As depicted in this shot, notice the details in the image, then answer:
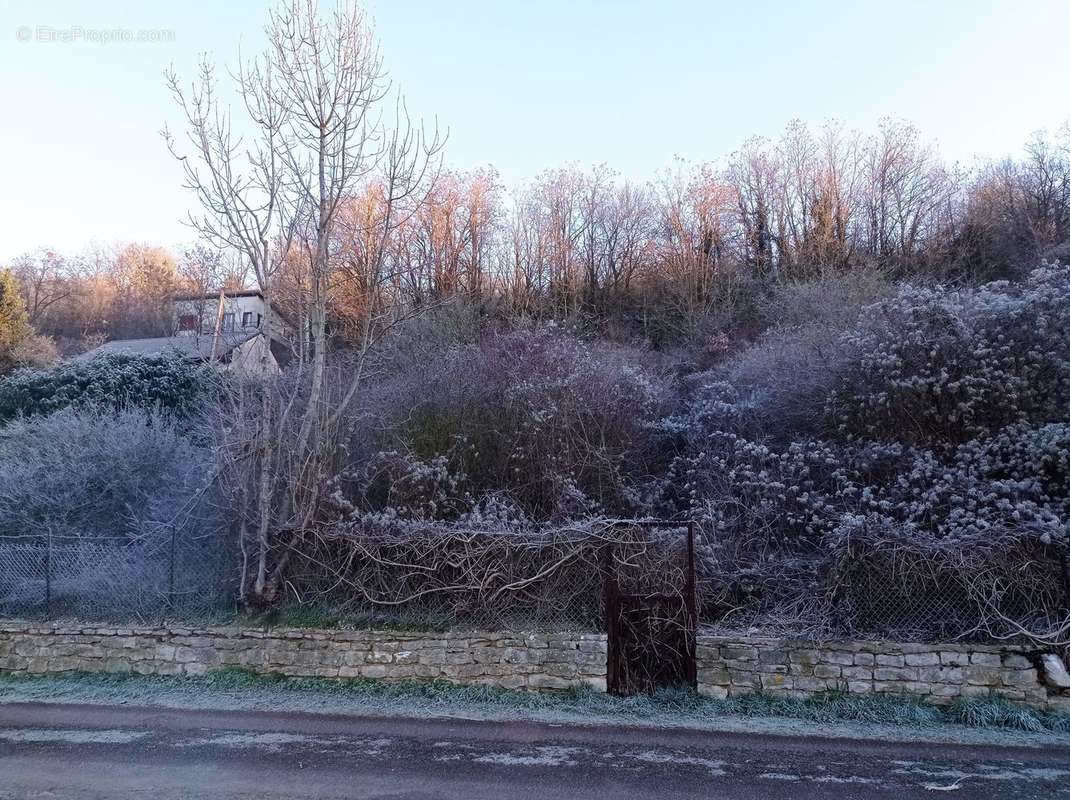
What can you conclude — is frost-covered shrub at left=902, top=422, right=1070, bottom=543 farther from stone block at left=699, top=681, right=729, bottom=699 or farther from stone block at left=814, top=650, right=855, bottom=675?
stone block at left=699, top=681, right=729, bottom=699

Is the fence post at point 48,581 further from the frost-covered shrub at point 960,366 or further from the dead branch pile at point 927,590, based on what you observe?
the frost-covered shrub at point 960,366

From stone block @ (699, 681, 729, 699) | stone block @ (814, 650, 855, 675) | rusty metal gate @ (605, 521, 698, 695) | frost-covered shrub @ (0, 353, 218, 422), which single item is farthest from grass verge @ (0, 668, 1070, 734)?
frost-covered shrub @ (0, 353, 218, 422)

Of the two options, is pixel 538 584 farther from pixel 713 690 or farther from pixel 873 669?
pixel 873 669

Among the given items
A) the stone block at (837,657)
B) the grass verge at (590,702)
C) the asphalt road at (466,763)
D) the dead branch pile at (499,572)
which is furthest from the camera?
the dead branch pile at (499,572)

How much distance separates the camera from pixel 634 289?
23859mm

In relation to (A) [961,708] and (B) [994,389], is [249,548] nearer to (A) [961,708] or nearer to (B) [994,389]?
(A) [961,708]

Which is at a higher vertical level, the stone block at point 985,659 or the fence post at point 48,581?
the fence post at point 48,581

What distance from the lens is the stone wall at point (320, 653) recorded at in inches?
313

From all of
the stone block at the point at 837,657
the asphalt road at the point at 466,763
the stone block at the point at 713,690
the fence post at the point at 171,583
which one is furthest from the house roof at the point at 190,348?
the stone block at the point at 837,657

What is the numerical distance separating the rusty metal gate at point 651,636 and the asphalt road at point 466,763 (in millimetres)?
909

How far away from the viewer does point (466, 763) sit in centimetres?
618

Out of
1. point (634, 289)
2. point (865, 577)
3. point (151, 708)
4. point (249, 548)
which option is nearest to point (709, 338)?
point (634, 289)

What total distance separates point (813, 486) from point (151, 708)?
836 centimetres

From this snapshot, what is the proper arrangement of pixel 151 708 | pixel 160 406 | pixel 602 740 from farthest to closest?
1. pixel 160 406
2. pixel 151 708
3. pixel 602 740
